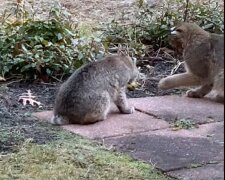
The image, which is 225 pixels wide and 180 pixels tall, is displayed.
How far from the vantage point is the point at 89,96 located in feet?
19.0

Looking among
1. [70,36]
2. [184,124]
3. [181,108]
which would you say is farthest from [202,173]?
[70,36]

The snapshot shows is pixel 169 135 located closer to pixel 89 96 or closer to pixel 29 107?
pixel 89 96

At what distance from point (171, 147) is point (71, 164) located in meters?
0.76

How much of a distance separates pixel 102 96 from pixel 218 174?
1.58m

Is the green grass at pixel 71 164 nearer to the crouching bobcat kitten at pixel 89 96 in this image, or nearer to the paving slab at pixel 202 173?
the paving slab at pixel 202 173

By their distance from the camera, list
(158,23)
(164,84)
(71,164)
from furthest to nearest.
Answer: (158,23) < (164,84) < (71,164)

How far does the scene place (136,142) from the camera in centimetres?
527

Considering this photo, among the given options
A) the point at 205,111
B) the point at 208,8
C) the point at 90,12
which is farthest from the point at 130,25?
the point at 205,111

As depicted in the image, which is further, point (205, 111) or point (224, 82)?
point (205, 111)

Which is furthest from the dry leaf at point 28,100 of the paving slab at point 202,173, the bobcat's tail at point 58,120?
the paving slab at point 202,173

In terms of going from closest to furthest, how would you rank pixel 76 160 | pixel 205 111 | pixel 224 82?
pixel 224 82
pixel 76 160
pixel 205 111

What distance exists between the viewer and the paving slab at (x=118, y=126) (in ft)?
18.2

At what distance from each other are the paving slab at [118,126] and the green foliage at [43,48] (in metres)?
1.31

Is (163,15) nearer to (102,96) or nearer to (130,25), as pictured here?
(130,25)
